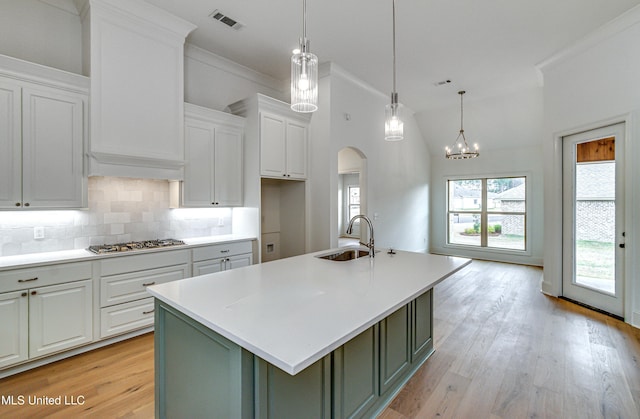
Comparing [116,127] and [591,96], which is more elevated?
[591,96]

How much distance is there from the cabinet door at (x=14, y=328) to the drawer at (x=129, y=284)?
0.49 m

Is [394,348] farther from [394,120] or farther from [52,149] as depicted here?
[52,149]

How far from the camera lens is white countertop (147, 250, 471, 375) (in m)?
1.02

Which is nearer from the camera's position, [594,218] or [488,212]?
[594,218]

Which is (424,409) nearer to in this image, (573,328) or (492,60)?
(573,328)

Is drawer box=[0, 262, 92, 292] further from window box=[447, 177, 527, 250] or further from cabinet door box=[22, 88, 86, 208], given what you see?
window box=[447, 177, 527, 250]

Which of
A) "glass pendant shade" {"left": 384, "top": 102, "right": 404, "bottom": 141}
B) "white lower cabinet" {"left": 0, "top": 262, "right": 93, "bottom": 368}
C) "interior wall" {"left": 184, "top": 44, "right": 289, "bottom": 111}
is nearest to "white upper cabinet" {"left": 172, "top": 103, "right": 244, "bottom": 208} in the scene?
"interior wall" {"left": 184, "top": 44, "right": 289, "bottom": 111}

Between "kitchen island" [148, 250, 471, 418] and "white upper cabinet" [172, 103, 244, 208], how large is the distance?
1728 millimetres

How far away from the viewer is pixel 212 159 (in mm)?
3488

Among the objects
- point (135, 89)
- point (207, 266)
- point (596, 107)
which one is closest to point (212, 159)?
point (135, 89)

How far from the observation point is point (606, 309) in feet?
11.3

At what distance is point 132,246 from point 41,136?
1167mm

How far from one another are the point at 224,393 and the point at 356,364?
29.3 inches

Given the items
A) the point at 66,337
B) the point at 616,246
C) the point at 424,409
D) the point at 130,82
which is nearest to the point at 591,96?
the point at 616,246
